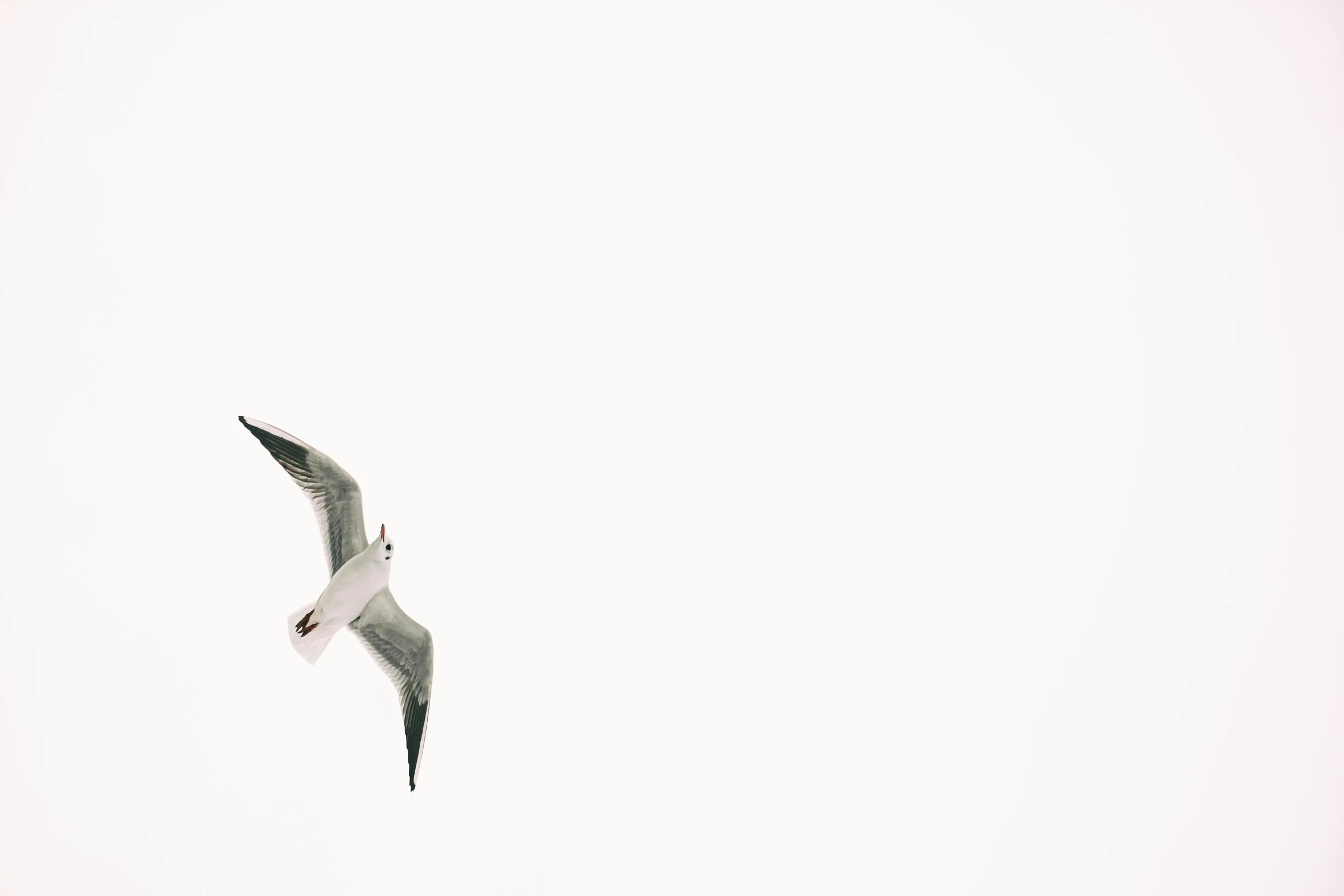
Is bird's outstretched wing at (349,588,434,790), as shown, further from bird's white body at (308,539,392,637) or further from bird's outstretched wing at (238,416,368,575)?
bird's outstretched wing at (238,416,368,575)

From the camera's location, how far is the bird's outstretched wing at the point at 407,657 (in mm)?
10750

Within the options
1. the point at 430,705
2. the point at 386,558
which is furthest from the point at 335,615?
the point at 430,705

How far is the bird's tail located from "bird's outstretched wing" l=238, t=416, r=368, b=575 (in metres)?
0.54

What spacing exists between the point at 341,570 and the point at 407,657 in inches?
81.7

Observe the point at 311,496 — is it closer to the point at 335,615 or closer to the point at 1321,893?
the point at 335,615

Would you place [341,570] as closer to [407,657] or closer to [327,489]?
[327,489]

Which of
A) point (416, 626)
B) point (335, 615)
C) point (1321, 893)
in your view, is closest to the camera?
point (335, 615)

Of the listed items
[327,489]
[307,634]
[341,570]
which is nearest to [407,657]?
[307,634]

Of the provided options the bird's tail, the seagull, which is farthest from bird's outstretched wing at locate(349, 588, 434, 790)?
the bird's tail

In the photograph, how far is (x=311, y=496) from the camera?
9641 mm

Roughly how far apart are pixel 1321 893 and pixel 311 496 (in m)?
112

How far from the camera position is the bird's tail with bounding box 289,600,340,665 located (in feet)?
31.7

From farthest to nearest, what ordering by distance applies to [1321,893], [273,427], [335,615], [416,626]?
[1321,893] < [416,626] < [335,615] < [273,427]

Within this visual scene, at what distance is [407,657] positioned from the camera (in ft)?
36.0
